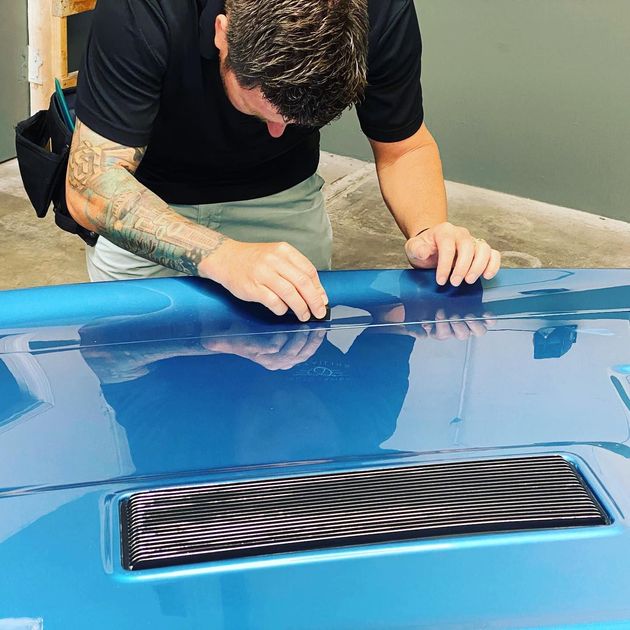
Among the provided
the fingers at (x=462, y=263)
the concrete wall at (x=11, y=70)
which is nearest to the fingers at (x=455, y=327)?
the fingers at (x=462, y=263)

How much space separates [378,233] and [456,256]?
2.20m

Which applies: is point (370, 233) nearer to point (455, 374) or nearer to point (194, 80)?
point (194, 80)

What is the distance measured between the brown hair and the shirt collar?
151mm

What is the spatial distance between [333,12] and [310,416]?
593 mm

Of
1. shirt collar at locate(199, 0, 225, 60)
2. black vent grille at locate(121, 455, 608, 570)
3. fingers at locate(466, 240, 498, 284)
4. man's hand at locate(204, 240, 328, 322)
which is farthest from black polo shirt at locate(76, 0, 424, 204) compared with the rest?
black vent grille at locate(121, 455, 608, 570)

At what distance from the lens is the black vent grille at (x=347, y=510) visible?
0.93 meters

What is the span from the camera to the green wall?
12.0 ft

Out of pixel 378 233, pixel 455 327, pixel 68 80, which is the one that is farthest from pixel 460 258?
pixel 68 80

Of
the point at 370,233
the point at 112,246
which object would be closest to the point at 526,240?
the point at 370,233

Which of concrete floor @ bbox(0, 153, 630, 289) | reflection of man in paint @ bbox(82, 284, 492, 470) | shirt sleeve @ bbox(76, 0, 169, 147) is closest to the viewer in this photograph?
reflection of man in paint @ bbox(82, 284, 492, 470)

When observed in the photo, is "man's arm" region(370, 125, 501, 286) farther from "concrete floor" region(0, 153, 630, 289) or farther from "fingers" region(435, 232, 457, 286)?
"concrete floor" region(0, 153, 630, 289)

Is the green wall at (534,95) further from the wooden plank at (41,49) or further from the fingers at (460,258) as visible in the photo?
the fingers at (460,258)

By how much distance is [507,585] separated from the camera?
0.89 m

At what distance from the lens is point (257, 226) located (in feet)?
6.61
